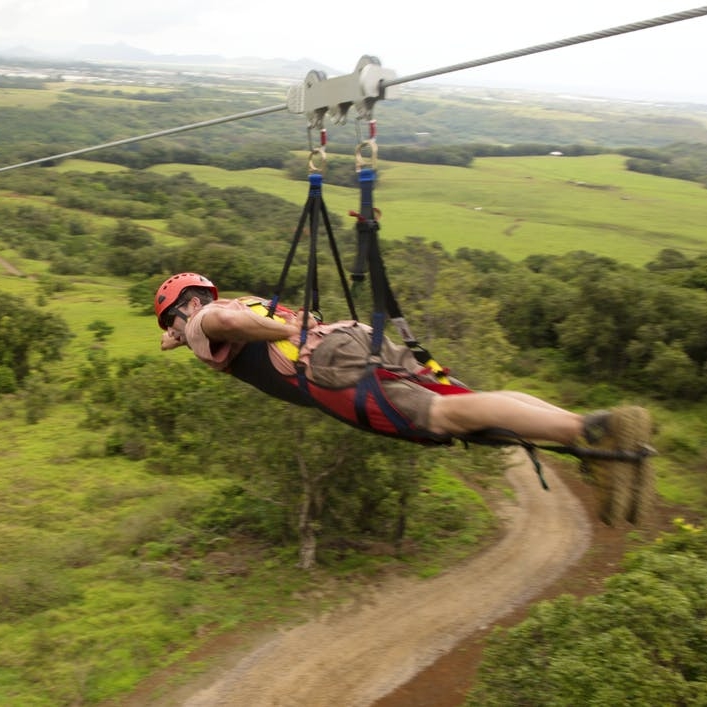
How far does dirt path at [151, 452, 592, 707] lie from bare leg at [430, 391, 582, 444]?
5.85 meters

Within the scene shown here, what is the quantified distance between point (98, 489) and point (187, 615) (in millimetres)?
5402

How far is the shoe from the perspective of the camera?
3.39 meters

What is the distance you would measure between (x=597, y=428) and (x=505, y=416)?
0.38m

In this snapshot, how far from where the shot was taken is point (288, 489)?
37.3 feet

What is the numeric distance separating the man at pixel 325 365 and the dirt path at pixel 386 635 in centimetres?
552

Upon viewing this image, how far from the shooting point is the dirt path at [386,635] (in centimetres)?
859

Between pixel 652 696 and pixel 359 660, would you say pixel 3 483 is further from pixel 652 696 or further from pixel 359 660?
pixel 652 696

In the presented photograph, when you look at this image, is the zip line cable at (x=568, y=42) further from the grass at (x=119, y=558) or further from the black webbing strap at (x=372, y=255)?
the grass at (x=119, y=558)

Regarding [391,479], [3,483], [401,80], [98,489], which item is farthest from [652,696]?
[3,483]

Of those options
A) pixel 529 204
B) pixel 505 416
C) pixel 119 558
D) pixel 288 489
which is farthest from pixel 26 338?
pixel 529 204

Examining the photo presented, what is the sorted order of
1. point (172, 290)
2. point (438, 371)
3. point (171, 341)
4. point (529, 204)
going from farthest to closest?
point (529, 204), point (171, 341), point (172, 290), point (438, 371)

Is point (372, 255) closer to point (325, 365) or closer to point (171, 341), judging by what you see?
point (325, 365)

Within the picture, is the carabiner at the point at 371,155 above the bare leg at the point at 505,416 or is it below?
above

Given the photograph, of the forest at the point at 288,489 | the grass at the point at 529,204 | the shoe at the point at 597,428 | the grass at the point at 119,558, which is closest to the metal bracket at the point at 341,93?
the shoe at the point at 597,428
